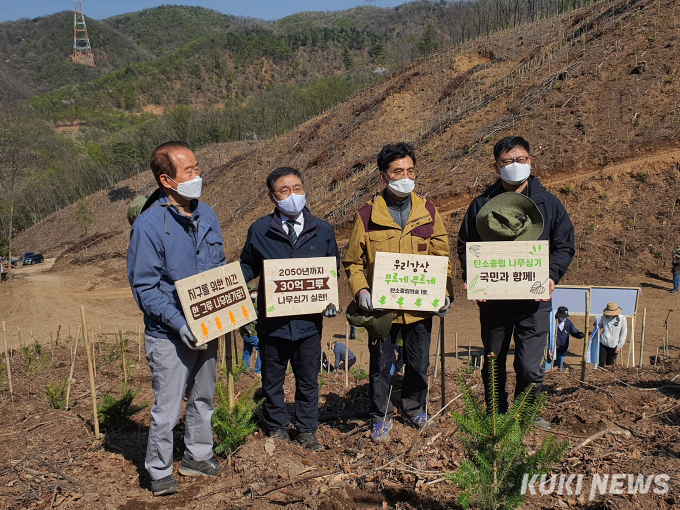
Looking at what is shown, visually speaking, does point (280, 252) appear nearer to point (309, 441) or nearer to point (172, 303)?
point (172, 303)

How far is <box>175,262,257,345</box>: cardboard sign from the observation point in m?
3.35

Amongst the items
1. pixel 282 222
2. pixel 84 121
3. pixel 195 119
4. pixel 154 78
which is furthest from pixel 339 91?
pixel 154 78

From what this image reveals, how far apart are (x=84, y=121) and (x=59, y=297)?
105 meters

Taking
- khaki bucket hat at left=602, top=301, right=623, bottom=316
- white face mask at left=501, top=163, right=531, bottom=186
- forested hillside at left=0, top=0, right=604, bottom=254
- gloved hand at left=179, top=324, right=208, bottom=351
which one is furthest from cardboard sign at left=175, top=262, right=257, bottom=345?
forested hillside at left=0, top=0, right=604, bottom=254

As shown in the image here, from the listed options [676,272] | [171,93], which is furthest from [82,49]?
[676,272]

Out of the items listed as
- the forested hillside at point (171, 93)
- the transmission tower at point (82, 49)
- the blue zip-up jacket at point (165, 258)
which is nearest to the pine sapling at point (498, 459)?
the blue zip-up jacket at point (165, 258)

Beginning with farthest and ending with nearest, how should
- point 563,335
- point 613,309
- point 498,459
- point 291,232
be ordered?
1. point 563,335
2. point 613,309
3. point 291,232
4. point 498,459

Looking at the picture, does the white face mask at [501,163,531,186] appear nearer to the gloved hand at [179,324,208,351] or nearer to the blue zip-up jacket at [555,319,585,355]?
the gloved hand at [179,324,208,351]

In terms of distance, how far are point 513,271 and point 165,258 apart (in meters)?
2.40

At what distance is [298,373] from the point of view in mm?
4117

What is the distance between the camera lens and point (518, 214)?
390cm

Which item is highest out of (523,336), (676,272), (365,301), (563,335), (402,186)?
(402,186)

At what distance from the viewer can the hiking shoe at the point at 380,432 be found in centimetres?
394

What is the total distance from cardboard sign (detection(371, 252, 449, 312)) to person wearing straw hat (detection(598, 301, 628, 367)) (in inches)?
208
